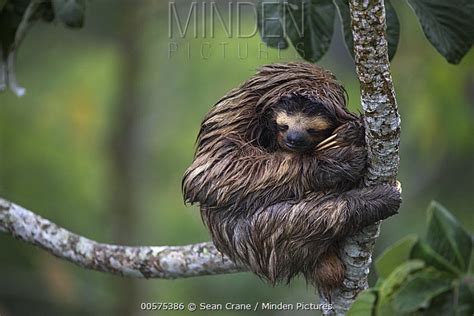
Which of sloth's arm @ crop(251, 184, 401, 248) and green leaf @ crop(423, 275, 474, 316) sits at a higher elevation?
sloth's arm @ crop(251, 184, 401, 248)

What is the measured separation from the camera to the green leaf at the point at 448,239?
3086mm

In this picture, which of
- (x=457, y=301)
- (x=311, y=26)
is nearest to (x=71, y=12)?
(x=311, y=26)

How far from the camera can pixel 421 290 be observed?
9.87 ft

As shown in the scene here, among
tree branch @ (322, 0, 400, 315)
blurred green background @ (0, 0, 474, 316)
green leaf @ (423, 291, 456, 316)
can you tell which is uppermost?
tree branch @ (322, 0, 400, 315)

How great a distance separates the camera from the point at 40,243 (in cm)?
452

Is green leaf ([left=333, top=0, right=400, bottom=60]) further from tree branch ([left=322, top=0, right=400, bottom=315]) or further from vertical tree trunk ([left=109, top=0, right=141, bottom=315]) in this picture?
vertical tree trunk ([left=109, top=0, right=141, bottom=315])

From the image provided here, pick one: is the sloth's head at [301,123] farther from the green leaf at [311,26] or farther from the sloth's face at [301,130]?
the green leaf at [311,26]

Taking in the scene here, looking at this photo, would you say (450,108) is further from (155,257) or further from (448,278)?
(448,278)

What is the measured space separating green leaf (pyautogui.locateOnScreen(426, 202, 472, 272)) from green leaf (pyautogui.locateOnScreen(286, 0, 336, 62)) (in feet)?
3.96

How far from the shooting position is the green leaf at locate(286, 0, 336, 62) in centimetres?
404

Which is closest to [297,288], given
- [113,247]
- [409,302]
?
[113,247]

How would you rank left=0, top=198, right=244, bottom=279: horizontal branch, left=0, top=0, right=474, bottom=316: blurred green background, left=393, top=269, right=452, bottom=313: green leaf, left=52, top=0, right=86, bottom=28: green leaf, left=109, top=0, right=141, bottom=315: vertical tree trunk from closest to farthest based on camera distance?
left=393, top=269, right=452, bottom=313: green leaf
left=52, top=0, right=86, bottom=28: green leaf
left=0, top=198, right=244, bottom=279: horizontal branch
left=0, top=0, right=474, bottom=316: blurred green background
left=109, top=0, right=141, bottom=315: vertical tree trunk

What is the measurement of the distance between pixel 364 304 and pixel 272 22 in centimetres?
161

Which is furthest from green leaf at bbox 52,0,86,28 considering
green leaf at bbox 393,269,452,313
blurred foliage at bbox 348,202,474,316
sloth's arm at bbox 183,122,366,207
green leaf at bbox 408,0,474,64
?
green leaf at bbox 393,269,452,313
